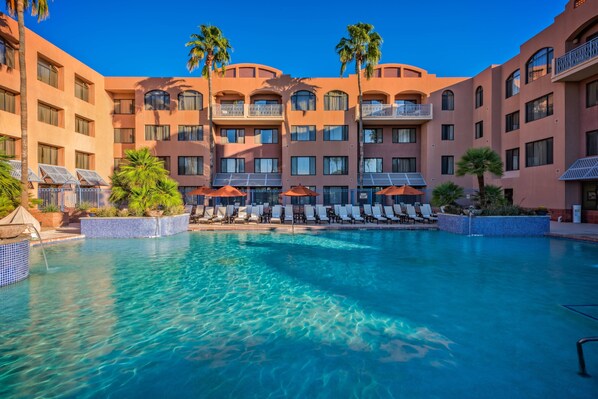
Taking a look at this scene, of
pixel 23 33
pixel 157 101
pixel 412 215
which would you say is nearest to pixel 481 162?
pixel 412 215

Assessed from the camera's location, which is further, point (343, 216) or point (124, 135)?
point (124, 135)

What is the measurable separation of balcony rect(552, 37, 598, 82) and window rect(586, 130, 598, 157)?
3.23m

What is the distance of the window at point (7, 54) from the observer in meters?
19.0

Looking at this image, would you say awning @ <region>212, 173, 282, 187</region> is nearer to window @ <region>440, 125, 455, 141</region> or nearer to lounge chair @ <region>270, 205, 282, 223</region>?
lounge chair @ <region>270, 205, 282, 223</region>

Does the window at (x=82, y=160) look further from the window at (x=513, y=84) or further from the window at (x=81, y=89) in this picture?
the window at (x=513, y=84)

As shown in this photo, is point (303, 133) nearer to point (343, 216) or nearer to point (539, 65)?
point (343, 216)

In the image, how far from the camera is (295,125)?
2734 cm

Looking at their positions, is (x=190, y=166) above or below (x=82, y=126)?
below

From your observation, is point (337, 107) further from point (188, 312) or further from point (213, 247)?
point (188, 312)

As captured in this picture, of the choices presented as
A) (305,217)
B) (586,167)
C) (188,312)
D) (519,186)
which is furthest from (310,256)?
(519,186)

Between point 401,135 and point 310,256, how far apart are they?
21573 mm

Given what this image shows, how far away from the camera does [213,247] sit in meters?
12.3

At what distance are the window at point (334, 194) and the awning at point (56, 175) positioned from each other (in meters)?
18.8

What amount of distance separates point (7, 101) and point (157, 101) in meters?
10.3
